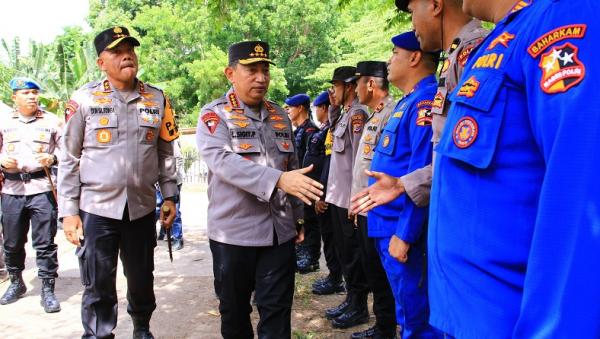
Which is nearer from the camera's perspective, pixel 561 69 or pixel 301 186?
pixel 561 69

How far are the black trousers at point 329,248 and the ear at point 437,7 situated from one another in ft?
11.7

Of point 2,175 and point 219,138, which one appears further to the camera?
point 2,175

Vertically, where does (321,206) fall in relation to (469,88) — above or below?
below

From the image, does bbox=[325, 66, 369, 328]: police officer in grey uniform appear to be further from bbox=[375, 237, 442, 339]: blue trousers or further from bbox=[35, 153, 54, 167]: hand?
bbox=[35, 153, 54, 167]: hand

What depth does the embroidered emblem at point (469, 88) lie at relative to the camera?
1.14 m

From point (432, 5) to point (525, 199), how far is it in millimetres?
1482

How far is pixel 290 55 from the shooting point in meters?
28.8

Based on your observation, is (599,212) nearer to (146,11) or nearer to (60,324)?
(60,324)

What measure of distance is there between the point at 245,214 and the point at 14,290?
361 centimetres

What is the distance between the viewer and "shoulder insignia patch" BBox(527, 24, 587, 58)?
92cm

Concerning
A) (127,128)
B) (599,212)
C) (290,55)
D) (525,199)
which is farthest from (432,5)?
(290,55)

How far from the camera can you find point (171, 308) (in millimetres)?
4727

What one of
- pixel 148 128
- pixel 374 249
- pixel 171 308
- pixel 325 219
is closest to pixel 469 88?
pixel 374 249

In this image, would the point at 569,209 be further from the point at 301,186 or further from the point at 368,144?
the point at 368,144
